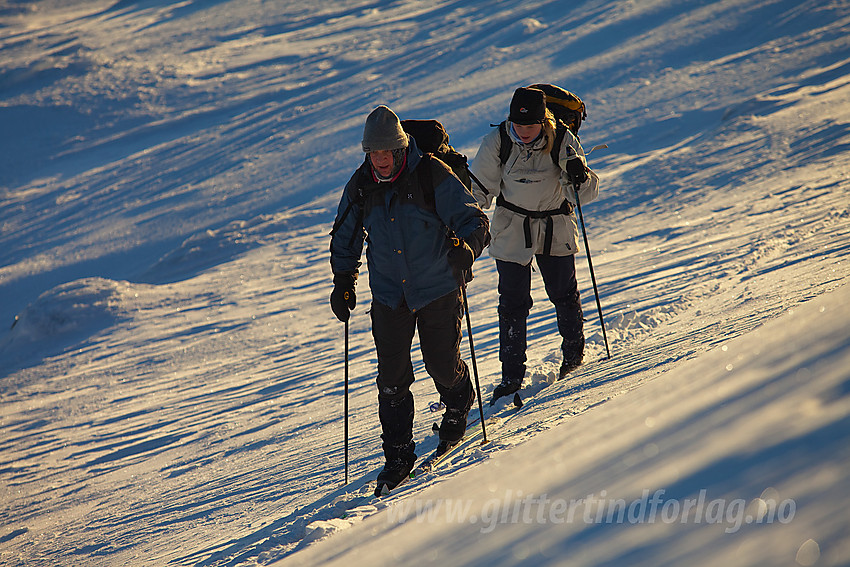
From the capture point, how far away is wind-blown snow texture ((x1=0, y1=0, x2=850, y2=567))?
1725 millimetres

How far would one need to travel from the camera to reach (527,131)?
427cm

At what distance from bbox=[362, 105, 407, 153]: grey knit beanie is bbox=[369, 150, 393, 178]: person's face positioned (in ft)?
0.18

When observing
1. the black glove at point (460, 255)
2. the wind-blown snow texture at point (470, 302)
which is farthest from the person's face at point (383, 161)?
the wind-blown snow texture at point (470, 302)

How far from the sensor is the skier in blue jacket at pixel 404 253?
368 centimetres

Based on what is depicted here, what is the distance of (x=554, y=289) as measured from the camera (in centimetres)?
474

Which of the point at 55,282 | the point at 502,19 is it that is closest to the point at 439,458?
the point at 55,282

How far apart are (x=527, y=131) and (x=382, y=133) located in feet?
3.77

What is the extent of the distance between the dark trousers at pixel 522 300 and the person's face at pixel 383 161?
135cm

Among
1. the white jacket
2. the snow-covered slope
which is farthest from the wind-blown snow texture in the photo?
the white jacket

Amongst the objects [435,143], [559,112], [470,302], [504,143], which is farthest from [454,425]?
[470,302]

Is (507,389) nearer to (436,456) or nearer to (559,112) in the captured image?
(436,456)

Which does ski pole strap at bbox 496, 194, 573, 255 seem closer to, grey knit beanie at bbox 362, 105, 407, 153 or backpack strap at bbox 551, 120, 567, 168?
backpack strap at bbox 551, 120, 567, 168

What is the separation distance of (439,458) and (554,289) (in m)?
1.50

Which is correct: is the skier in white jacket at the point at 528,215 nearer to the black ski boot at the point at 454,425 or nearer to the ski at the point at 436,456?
the ski at the point at 436,456
